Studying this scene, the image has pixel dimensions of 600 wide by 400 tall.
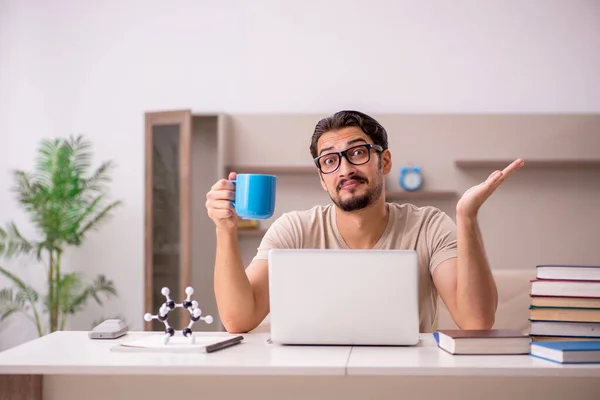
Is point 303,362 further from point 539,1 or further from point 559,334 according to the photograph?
point 539,1

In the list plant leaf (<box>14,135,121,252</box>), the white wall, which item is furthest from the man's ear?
plant leaf (<box>14,135,121,252</box>)

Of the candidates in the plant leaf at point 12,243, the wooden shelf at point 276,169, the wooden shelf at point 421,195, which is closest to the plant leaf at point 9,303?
the plant leaf at point 12,243

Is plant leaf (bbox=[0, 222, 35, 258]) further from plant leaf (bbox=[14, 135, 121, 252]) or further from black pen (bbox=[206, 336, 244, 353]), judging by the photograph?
black pen (bbox=[206, 336, 244, 353])

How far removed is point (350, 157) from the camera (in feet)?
7.70

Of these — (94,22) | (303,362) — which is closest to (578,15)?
(94,22)

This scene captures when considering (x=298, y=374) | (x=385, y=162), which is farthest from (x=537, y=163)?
(x=298, y=374)

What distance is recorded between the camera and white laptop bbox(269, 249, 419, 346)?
1.62 m

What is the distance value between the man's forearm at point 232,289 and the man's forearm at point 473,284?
58cm

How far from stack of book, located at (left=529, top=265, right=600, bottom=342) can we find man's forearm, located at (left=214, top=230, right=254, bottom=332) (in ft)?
2.56

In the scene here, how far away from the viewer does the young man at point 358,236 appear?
2.04 m

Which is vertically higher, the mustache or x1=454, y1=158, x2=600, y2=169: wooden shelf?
x1=454, y1=158, x2=600, y2=169: wooden shelf

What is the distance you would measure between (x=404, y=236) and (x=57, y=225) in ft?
9.52

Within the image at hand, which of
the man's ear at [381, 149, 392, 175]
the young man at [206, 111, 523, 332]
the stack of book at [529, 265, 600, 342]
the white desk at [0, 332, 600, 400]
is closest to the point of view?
the white desk at [0, 332, 600, 400]

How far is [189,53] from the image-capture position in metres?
5.07
